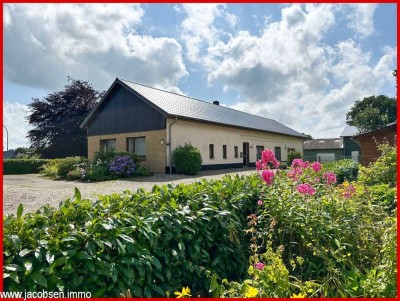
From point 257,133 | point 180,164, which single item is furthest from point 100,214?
point 257,133

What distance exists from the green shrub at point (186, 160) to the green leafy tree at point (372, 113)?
35.9 meters

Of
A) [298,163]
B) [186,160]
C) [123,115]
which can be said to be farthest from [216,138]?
[298,163]

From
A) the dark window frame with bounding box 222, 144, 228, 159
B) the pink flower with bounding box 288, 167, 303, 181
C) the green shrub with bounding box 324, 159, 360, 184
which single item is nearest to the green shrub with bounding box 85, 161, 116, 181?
the dark window frame with bounding box 222, 144, 228, 159

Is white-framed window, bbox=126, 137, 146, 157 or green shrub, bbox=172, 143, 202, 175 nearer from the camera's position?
green shrub, bbox=172, 143, 202, 175

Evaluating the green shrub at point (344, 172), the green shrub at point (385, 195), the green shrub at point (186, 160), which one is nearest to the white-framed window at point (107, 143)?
the green shrub at point (186, 160)

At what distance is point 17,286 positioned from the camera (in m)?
1.76

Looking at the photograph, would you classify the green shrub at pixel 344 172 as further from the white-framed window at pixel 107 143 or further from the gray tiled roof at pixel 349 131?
the gray tiled roof at pixel 349 131

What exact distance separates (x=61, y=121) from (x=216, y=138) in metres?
19.2

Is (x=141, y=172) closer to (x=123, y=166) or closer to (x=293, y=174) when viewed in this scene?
(x=123, y=166)

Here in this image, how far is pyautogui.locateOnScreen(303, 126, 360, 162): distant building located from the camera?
42528mm

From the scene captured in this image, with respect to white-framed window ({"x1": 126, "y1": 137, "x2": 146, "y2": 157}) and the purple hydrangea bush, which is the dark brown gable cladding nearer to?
white-framed window ({"x1": 126, "y1": 137, "x2": 146, "y2": 157})

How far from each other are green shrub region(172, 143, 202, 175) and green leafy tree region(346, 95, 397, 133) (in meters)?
35.9

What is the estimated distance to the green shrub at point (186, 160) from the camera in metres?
16.6

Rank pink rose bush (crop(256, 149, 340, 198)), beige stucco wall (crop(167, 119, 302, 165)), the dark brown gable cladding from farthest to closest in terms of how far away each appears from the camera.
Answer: beige stucco wall (crop(167, 119, 302, 165)) → the dark brown gable cladding → pink rose bush (crop(256, 149, 340, 198))
